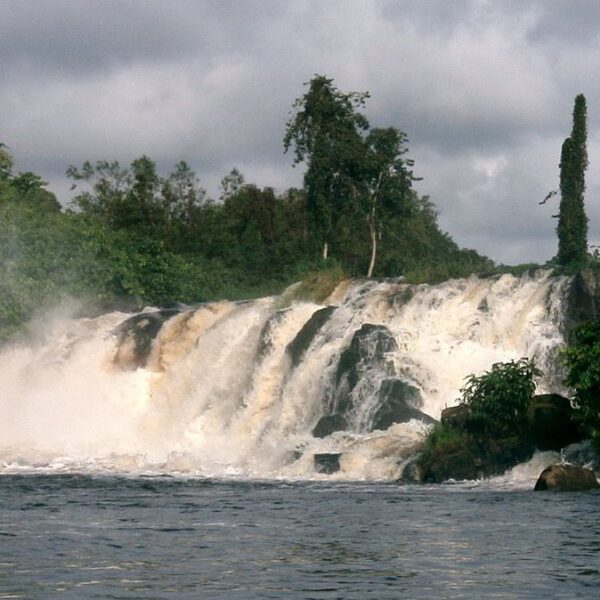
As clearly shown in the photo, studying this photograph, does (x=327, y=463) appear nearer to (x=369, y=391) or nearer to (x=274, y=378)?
(x=369, y=391)

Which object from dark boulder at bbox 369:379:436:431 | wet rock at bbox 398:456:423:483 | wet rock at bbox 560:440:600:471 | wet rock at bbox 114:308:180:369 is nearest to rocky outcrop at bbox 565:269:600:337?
A: dark boulder at bbox 369:379:436:431

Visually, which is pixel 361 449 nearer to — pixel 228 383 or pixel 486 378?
pixel 486 378

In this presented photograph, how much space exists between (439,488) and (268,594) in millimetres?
12447

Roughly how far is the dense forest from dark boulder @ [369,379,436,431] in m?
7.25

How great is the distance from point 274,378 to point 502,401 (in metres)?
10.2

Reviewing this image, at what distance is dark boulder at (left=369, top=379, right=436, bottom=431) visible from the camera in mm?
34469

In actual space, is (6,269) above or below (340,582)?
above

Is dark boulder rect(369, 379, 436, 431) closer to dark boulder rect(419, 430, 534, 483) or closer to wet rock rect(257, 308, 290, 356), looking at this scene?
dark boulder rect(419, 430, 534, 483)

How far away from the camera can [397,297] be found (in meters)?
41.0

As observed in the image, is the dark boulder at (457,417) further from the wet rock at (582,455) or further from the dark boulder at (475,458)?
the wet rock at (582,455)

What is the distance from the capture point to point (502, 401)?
30734 mm

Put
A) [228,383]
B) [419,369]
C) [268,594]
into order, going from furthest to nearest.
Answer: [228,383], [419,369], [268,594]

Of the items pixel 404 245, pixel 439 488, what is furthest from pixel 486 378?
pixel 404 245

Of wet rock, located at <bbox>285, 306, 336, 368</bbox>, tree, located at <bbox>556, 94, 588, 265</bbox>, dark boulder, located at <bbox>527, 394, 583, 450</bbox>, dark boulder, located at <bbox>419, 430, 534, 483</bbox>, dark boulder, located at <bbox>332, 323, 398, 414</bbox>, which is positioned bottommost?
dark boulder, located at <bbox>419, 430, 534, 483</bbox>
